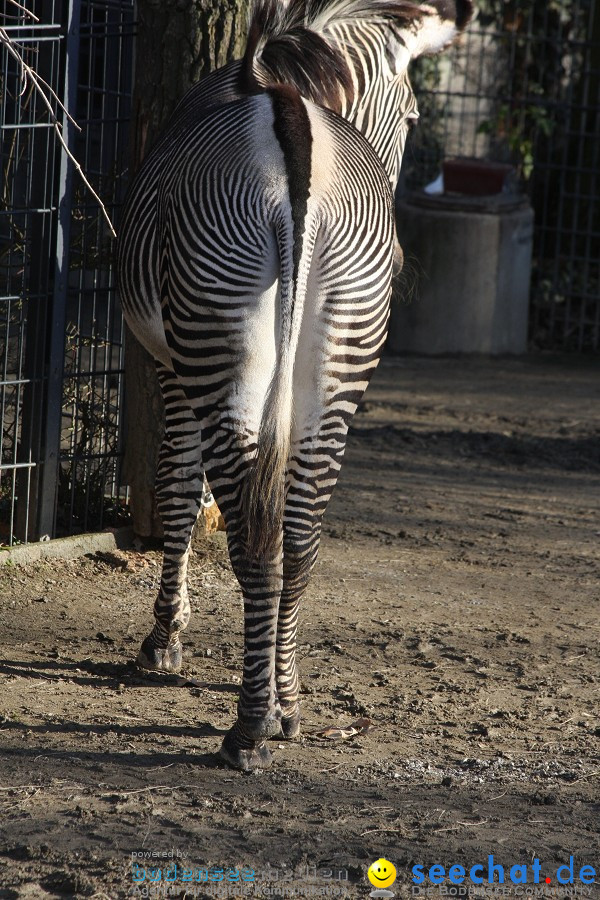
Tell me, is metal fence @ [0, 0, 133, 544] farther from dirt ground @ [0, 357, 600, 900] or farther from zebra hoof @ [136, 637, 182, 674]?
zebra hoof @ [136, 637, 182, 674]

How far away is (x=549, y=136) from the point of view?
11.8 m

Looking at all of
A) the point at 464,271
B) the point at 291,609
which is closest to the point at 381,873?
the point at 291,609

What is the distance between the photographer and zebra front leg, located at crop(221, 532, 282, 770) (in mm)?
3678

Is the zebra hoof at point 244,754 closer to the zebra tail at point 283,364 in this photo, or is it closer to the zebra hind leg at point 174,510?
the zebra tail at point 283,364

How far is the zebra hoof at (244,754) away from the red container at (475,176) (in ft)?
27.1

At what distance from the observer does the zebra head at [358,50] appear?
4.13m

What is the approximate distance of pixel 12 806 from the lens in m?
3.35

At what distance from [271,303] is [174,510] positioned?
1.40 meters

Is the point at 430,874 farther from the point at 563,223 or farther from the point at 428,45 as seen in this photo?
the point at 563,223

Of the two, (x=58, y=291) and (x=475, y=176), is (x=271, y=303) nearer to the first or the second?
(x=58, y=291)

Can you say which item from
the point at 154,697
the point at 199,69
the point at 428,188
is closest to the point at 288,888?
the point at 154,697

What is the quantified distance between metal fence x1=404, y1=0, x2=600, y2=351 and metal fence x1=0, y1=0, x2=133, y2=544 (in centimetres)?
577

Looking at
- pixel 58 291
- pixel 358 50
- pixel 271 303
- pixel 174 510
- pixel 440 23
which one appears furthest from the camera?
pixel 58 291

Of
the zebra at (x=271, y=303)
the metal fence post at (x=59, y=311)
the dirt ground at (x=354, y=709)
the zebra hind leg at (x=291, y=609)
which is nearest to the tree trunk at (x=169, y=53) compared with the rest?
the metal fence post at (x=59, y=311)
